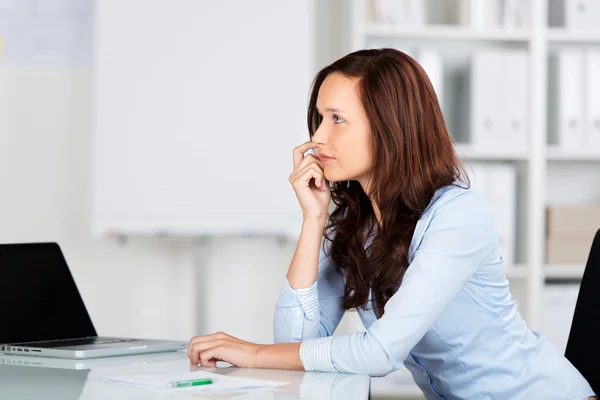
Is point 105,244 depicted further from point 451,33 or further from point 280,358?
point 280,358

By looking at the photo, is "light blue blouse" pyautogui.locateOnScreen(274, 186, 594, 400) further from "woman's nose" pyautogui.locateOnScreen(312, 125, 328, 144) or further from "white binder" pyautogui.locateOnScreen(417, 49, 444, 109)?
"white binder" pyautogui.locateOnScreen(417, 49, 444, 109)

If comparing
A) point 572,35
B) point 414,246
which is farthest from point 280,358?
point 572,35

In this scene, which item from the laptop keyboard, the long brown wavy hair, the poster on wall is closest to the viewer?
the laptop keyboard

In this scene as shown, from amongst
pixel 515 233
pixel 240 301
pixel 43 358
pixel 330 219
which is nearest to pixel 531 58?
pixel 515 233

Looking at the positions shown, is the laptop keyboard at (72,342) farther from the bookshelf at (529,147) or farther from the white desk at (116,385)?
the bookshelf at (529,147)

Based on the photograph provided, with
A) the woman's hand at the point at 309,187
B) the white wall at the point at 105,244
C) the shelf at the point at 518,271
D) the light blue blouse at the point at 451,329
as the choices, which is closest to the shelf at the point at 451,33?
the white wall at the point at 105,244

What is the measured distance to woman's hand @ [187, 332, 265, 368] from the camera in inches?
54.7

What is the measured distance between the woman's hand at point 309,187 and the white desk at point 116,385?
402mm

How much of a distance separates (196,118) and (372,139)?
171 centimetres

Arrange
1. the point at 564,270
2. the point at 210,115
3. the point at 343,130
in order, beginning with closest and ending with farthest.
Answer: the point at 343,130
the point at 210,115
the point at 564,270

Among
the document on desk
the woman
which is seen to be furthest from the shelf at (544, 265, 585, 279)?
the document on desk

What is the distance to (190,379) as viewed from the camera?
1233 millimetres

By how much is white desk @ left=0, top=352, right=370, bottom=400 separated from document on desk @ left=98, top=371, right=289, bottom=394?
0.02m

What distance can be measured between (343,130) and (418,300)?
0.40 meters
